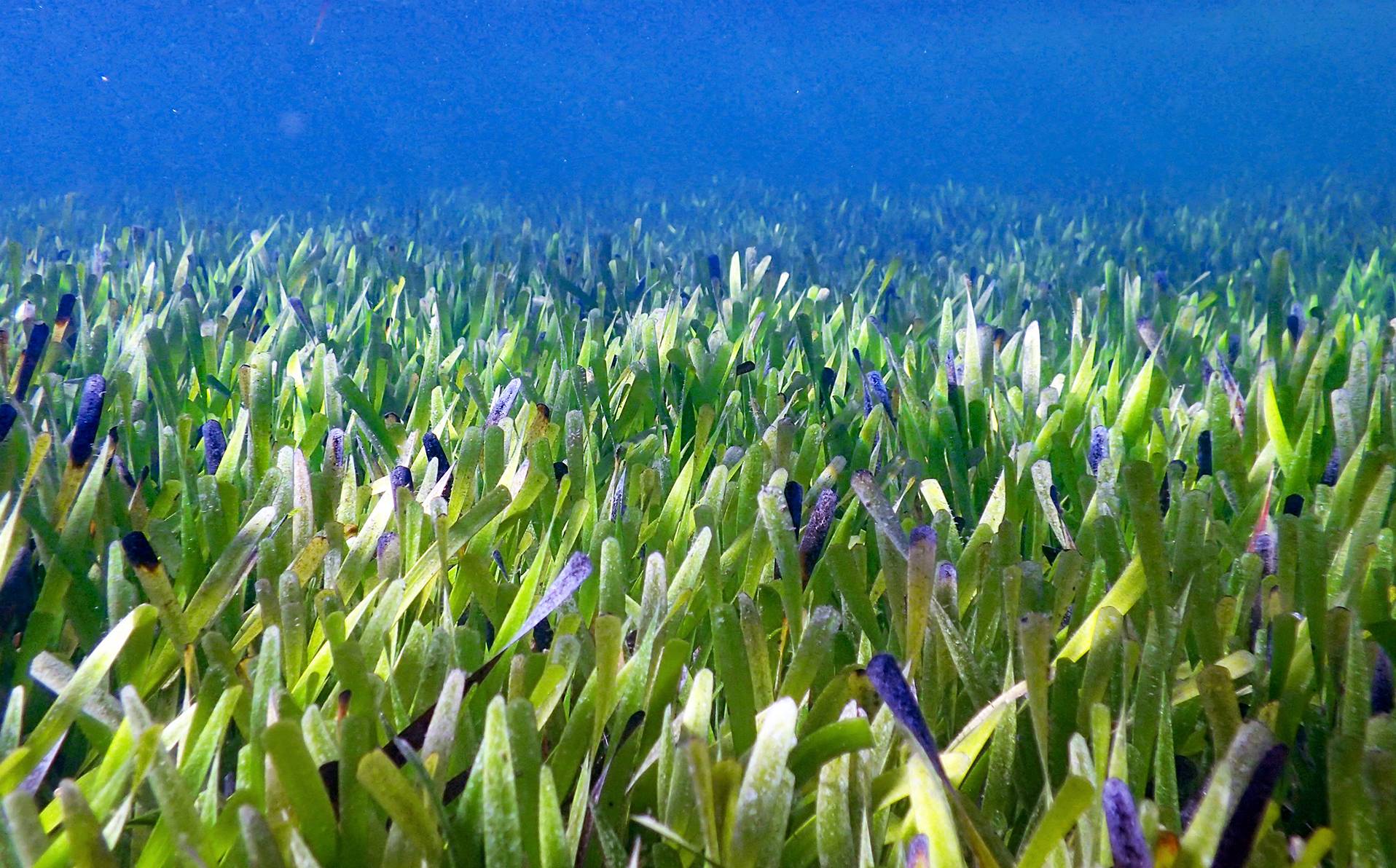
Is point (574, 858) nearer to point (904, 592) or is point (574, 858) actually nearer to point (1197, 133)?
point (904, 592)

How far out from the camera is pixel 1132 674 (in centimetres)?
71

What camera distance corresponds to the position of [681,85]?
8350 centimetres

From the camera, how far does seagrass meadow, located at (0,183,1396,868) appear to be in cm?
50

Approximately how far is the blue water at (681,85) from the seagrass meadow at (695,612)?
40.8 m

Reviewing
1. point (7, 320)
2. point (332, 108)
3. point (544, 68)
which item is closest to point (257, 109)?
point (332, 108)

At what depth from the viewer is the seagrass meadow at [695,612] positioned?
0.50m

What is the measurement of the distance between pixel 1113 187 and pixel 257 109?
83.5m

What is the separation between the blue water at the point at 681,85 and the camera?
4544 centimetres

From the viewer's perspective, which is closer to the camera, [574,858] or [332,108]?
[574,858]

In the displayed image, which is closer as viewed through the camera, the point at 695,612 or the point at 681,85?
the point at 695,612

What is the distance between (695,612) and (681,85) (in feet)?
290

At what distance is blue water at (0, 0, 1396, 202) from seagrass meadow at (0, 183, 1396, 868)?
40763 mm

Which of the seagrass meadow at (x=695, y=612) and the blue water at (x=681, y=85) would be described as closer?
the seagrass meadow at (x=695, y=612)

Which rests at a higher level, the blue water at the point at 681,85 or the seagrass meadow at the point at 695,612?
the blue water at the point at 681,85
